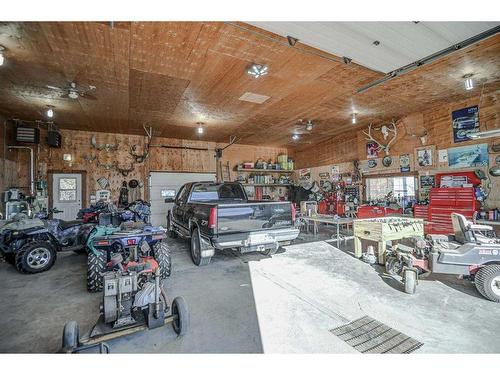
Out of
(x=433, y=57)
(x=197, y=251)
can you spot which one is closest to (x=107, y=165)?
(x=197, y=251)

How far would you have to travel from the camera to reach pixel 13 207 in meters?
6.08

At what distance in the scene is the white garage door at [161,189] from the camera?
360 inches

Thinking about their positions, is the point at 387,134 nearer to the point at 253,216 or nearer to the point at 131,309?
the point at 253,216

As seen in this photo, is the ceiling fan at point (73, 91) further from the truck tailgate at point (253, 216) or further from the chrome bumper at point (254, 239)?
the chrome bumper at point (254, 239)

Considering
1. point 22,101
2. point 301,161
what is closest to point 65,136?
point 22,101

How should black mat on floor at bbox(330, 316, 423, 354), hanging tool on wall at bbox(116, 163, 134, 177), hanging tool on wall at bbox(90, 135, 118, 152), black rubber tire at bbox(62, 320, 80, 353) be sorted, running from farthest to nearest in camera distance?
hanging tool on wall at bbox(116, 163, 134, 177), hanging tool on wall at bbox(90, 135, 118, 152), black mat on floor at bbox(330, 316, 423, 354), black rubber tire at bbox(62, 320, 80, 353)

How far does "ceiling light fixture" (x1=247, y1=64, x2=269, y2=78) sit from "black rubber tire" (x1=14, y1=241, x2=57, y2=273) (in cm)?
489

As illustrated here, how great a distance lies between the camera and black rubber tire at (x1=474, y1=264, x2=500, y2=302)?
289 centimetres

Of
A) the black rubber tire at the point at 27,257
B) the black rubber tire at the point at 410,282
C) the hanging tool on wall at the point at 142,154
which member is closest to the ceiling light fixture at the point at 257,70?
the black rubber tire at the point at 410,282

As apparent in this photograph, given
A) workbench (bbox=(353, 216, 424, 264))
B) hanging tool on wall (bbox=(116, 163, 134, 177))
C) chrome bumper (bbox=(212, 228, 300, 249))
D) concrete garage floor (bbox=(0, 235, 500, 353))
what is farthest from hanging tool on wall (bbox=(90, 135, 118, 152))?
workbench (bbox=(353, 216, 424, 264))

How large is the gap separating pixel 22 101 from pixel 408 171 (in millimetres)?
10181

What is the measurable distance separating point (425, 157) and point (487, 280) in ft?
14.9

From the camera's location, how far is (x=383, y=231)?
13.6 ft

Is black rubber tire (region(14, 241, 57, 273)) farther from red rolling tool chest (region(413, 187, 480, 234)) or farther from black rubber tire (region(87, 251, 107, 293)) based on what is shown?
red rolling tool chest (region(413, 187, 480, 234))
